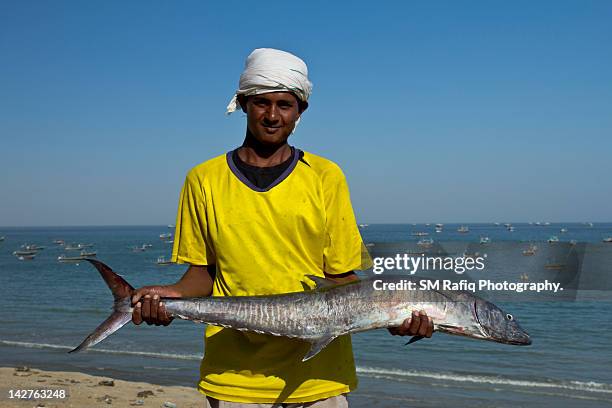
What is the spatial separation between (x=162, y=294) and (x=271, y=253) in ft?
2.08

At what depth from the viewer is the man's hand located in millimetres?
3193

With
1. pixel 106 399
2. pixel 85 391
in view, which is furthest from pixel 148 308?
pixel 85 391

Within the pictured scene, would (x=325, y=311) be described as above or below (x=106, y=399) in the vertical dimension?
above

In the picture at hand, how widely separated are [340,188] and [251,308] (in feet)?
2.47

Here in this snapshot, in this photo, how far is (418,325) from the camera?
321 cm

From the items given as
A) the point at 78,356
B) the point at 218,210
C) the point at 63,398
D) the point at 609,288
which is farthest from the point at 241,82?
the point at 609,288

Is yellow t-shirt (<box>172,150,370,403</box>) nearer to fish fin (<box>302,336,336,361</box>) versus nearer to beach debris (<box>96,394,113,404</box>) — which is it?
fish fin (<box>302,336,336,361</box>)

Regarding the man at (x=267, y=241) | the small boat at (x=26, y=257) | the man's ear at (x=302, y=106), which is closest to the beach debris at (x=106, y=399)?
the man at (x=267, y=241)

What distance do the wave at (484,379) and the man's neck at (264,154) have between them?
11.0 metres

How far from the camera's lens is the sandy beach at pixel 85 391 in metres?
10.1

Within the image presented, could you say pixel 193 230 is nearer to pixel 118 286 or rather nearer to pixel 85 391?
pixel 118 286

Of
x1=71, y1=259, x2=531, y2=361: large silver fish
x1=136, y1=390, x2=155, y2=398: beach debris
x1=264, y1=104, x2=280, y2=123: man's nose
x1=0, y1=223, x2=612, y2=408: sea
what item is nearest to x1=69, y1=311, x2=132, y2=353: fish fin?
x1=71, y1=259, x2=531, y2=361: large silver fish

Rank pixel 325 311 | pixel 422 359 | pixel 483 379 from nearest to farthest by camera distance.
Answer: pixel 325 311 → pixel 483 379 → pixel 422 359
